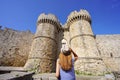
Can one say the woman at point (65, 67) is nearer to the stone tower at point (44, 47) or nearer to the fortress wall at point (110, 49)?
the stone tower at point (44, 47)

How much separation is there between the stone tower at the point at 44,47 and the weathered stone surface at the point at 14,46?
2.69m

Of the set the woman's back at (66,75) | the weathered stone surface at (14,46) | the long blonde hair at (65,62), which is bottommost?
the woman's back at (66,75)

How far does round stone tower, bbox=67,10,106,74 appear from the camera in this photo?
1020cm

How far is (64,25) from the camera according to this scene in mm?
16000

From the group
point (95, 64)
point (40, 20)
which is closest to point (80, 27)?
point (95, 64)

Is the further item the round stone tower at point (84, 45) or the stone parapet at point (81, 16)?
the stone parapet at point (81, 16)

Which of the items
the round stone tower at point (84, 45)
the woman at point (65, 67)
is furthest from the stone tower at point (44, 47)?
the woman at point (65, 67)

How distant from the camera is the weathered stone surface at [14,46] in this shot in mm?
13008

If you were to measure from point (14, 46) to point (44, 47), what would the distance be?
5271 mm

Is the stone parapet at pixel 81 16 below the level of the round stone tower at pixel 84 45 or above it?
above

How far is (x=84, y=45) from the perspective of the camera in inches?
443

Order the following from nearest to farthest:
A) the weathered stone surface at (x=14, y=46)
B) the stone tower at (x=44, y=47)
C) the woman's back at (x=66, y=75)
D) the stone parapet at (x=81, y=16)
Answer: the woman's back at (x=66, y=75) → the stone tower at (x=44, y=47) → the weathered stone surface at (x=14, y=46) → the stone parapet at (x=81, y=16)

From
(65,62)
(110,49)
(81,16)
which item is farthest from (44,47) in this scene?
(65,62)

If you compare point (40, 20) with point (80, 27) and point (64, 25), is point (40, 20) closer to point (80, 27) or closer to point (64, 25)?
point (64, 25)
